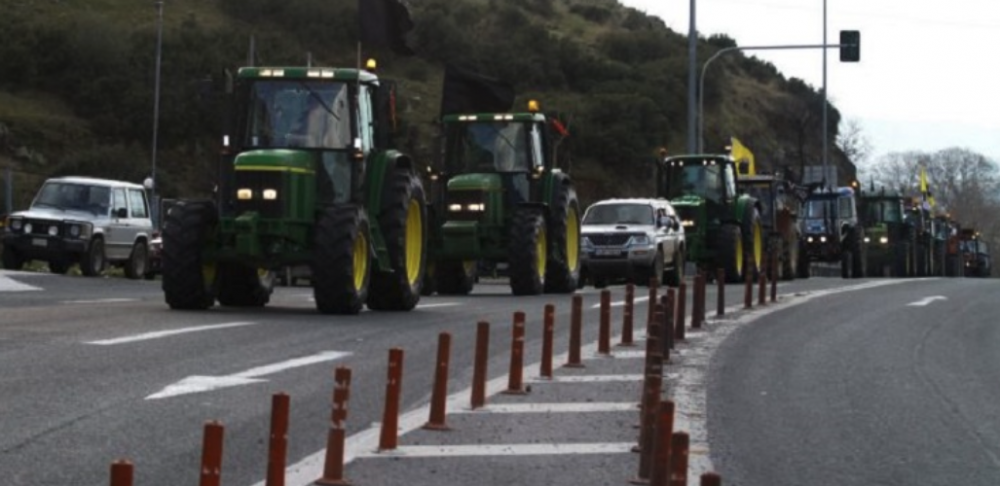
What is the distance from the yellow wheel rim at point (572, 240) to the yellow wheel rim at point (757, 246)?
9964 millimetres

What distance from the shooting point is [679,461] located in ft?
21.9

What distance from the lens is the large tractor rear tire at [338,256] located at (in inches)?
757

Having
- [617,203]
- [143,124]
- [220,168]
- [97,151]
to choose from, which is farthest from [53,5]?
[220,168]

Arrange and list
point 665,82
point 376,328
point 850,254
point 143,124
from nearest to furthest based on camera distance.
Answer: point 376,328 → point 850,254 → point 143,124 → point 665,82

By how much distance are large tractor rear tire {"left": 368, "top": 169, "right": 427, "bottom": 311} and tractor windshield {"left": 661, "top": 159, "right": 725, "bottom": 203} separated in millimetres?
16389

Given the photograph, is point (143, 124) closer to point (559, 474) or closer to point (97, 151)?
point (97, 151)

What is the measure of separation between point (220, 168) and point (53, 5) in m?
58.7

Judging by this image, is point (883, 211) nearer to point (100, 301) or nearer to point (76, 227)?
point (76, 227)

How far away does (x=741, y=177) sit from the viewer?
43438 mm

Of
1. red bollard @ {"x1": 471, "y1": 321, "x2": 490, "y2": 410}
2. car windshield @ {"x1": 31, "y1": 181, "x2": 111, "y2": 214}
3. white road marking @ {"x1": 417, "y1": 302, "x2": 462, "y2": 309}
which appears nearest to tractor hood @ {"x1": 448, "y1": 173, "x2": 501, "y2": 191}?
white road marking @ {"x1": 417, "y1": 302, "x2": 462, "y2": 309}

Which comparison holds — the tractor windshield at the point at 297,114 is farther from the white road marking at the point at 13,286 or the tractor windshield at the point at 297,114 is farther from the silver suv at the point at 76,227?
the silver suv at the point at 76,227

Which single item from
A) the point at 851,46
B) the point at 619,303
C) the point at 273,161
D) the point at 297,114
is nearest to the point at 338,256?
the point at 273,161

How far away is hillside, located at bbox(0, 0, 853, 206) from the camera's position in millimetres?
61469

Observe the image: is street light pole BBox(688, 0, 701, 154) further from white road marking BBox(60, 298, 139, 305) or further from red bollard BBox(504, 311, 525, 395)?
red bollard BBox(504, 311, 525, 395)
